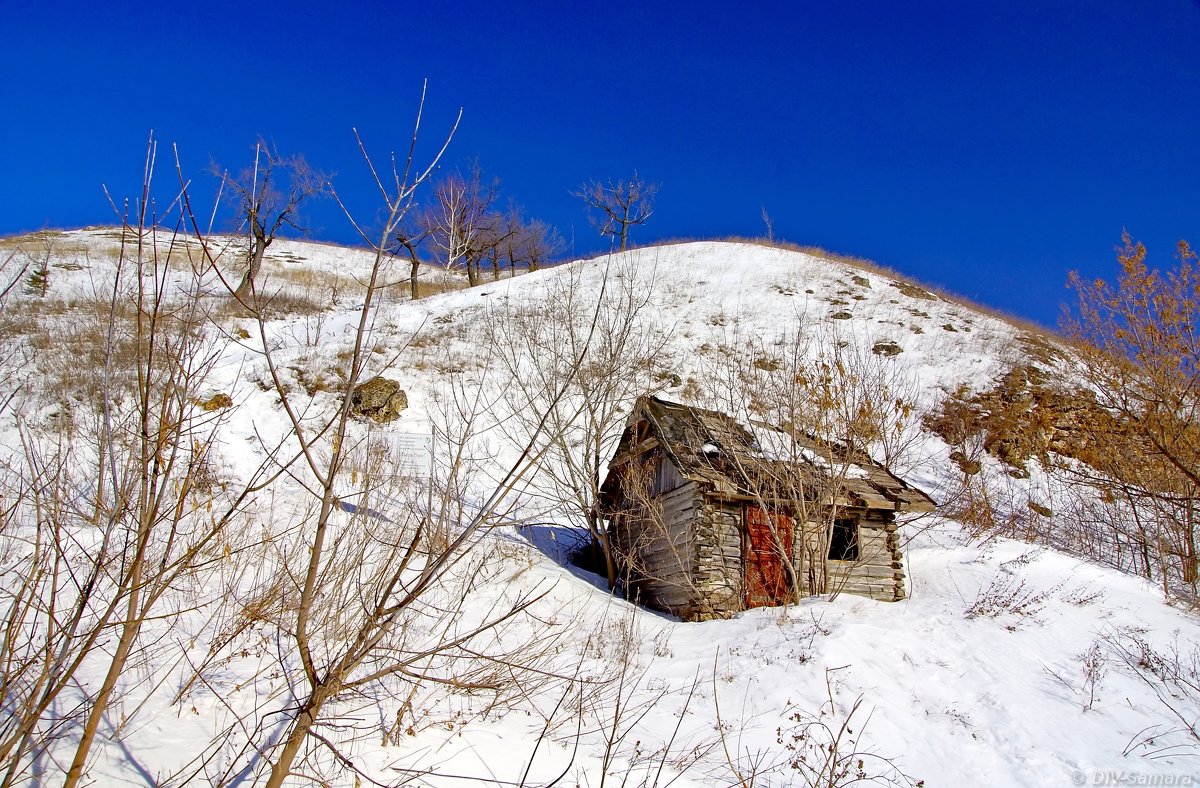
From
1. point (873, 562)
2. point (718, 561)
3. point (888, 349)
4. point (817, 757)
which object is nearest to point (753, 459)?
point (718, 561)

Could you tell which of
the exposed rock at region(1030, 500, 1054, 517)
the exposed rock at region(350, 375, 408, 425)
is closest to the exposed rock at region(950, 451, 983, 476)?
the exposed rock at region(1030, 500, 1054, 517)

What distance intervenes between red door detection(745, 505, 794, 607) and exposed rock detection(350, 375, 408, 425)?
1065 cm

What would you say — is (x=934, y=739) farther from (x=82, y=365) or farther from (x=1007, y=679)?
(x=82, y=365)

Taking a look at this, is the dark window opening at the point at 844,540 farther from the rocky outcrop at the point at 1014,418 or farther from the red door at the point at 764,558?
the rocky outcrop at the point at 1014,418

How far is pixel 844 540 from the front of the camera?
43.4ft

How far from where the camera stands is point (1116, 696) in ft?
23.2

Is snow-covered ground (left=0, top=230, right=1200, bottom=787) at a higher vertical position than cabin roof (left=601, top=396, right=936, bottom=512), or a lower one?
lower

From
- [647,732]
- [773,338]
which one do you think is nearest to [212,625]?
[647,732]

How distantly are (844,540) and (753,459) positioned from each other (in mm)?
3753

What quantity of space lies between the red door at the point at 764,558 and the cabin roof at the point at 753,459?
0.60 meters

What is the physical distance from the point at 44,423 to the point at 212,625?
1151cm

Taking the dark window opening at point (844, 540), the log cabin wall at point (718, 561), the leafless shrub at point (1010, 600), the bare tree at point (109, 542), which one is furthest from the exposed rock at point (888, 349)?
the bare tree at point (109, 542)

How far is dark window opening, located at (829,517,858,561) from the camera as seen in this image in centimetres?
1191

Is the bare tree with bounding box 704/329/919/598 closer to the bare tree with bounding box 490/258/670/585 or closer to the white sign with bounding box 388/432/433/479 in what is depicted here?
the bare tree with bounding box 490/258/670/585
